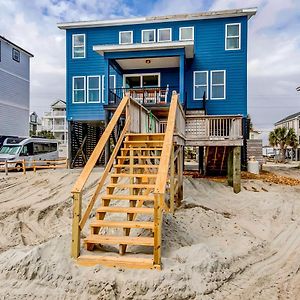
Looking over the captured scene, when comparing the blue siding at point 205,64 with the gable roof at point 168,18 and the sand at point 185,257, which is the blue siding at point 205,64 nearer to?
the gable roof at point 168,18

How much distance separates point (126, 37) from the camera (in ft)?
59.3

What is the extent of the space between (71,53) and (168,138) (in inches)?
563

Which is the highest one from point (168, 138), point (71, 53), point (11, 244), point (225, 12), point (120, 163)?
point (225, 12)

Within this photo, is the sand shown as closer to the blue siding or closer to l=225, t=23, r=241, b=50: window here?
the blue siding

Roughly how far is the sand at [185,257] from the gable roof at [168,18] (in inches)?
426

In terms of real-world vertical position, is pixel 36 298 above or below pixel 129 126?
below

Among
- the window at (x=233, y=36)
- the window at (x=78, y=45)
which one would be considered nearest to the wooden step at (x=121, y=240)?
the window at (x=233, y=36)

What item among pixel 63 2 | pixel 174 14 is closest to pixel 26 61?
pixel 174 14

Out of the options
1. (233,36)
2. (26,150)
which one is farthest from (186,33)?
(26,150)

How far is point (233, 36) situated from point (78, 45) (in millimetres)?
8622

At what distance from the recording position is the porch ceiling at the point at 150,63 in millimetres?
15498

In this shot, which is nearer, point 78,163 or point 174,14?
point 174,14

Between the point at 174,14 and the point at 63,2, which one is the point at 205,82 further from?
the point at 63,2

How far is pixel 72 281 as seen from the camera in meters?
4.27
